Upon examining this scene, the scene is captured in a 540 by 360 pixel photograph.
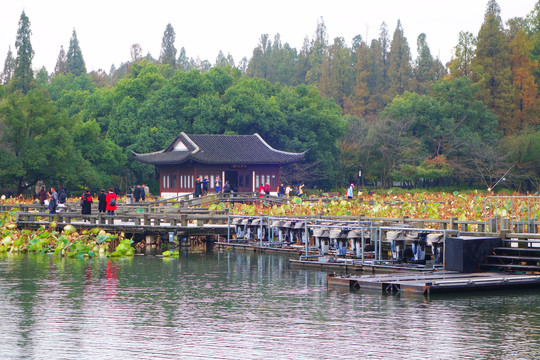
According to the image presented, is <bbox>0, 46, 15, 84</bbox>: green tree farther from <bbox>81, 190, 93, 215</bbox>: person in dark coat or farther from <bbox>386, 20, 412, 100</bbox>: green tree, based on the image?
<bbox>81, 190, 93, 215</bbox>: person in dark coat

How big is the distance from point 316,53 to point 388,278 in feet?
368

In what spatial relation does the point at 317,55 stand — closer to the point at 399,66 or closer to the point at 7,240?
the point at 399,66

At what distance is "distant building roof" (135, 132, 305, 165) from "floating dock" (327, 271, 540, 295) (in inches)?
1569

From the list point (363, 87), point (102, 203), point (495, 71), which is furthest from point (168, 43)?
point (102, 203)

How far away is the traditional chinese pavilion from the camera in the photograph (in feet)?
202

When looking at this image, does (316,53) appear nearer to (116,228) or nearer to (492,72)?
(492,72)

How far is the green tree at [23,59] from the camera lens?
8981 centimetres

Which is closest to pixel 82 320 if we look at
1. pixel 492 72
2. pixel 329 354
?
pixel 329 354

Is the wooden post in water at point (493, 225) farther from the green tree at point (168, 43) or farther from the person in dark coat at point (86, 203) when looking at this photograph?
the green tree at point (168, 43)

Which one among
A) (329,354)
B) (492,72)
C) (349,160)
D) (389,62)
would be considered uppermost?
(389,62)

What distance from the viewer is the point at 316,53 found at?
429 ft

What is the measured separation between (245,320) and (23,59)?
80.1 metres

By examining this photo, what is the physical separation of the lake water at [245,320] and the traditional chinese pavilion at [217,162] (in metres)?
37.2

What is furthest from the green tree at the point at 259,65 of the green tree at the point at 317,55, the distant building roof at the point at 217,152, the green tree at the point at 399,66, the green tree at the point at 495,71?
the distant building roof at the point at 217,152
